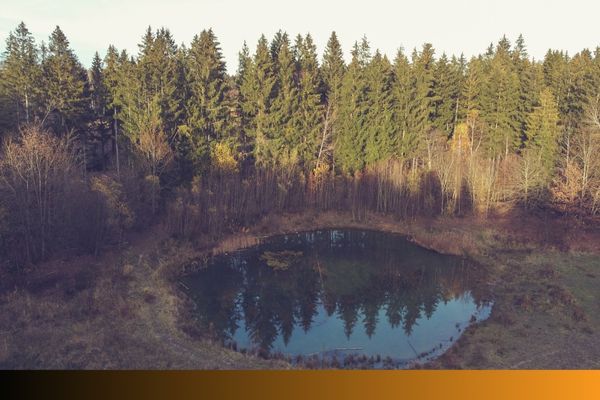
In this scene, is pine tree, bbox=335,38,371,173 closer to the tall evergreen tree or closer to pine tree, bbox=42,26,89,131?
the tall evergreen tree

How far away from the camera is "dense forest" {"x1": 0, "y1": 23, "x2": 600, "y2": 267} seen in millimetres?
35219

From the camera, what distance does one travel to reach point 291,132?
141ft

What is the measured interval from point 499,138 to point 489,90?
6.00 metres

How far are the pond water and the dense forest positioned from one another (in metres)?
7.14

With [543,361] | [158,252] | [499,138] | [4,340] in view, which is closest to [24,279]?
[4,340]

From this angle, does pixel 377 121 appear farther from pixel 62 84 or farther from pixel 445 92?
pixel 62 84

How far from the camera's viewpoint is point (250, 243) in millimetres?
35688

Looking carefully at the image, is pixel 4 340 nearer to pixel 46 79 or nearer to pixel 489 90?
pixel 46 79

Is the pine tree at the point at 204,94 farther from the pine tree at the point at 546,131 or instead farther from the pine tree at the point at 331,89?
the pine tree at the point at 546,131

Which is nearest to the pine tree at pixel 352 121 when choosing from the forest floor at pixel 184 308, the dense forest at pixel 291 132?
the dense forest at pixel 291 132

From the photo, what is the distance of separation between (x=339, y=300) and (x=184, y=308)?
30.6 feet

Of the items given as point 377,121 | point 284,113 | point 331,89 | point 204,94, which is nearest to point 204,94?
point 204,94

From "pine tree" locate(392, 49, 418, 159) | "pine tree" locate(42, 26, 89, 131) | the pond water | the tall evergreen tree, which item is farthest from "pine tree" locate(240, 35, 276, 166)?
"pine tree" locate(42, 26, 89, 131)

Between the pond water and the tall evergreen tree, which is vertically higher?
the tall evergreen tree
